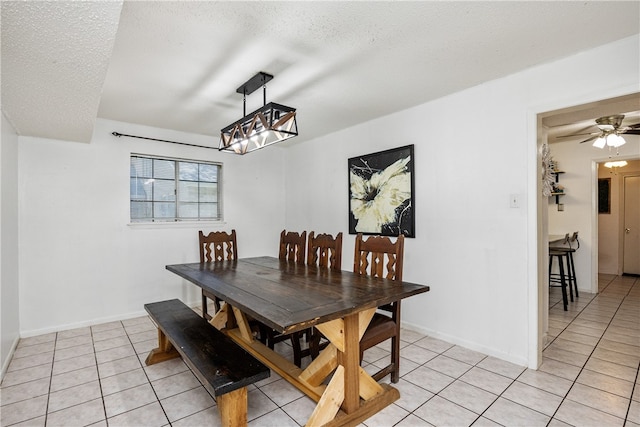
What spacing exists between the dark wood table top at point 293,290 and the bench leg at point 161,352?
1.80 ft

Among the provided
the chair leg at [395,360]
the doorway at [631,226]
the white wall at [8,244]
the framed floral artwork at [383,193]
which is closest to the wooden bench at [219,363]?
the chair leg at [395,360]

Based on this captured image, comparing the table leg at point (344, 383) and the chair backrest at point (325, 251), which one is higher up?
the chair backrest at point (325, 251)

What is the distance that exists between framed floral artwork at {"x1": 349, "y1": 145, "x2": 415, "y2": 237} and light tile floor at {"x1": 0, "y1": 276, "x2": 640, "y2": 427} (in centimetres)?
121

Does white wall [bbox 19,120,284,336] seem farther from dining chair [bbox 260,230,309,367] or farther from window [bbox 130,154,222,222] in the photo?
dining chair [bbox 260,230,309,367]

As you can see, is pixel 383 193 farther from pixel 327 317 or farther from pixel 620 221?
pixel 620 221

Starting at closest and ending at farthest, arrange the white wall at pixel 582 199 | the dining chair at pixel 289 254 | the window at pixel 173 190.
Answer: the dining chair at pixel 289 254
the window at pixel 173 190
the white wall at pixel 582 199

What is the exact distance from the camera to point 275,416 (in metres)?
1.88

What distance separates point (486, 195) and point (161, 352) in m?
3.03

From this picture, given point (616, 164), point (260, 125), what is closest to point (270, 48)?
point (260, 125)

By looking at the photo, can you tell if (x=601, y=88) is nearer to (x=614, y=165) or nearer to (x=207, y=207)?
(x=207, y=207)

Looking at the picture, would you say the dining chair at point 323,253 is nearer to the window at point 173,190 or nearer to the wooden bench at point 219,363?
the wooden bench at point 219,363

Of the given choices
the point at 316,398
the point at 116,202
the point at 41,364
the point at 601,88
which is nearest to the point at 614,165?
the point at 601,88

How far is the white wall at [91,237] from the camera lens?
126 inches

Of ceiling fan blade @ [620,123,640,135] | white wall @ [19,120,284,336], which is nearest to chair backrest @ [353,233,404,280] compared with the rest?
white wall @ [19,120,284,336]
